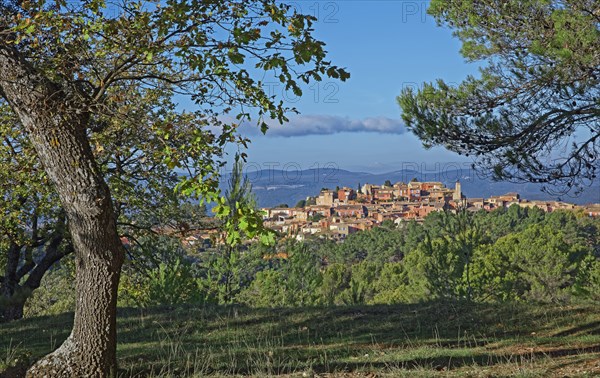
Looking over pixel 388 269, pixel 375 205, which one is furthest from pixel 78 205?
pixel 375 205

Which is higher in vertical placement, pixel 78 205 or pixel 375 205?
pixel 78 205

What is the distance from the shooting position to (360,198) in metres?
133

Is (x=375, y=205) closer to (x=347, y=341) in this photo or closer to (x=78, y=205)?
(x=347, y=341)

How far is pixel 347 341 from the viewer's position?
873 centimetres

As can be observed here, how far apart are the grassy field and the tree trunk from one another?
1.62 feet

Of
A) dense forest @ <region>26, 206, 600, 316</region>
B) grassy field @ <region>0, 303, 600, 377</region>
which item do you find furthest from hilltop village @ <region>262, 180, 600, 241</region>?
grassy field @ <region>0, 303, 600, 377</region>

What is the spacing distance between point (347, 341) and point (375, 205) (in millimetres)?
119138

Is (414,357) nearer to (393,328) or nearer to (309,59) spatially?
(393,328)

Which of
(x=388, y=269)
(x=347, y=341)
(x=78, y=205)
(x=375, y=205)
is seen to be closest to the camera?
(x=78, y=205)

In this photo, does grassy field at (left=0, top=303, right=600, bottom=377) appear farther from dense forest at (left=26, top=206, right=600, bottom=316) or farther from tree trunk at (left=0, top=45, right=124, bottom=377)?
dense forest at (left=26, top=206, right=600, bottom=316)

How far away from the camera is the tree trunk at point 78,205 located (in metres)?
6.19

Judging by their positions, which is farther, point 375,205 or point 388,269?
point 375,205

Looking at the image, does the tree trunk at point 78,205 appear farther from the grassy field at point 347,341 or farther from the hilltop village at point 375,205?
the hilltop village at point 375,205

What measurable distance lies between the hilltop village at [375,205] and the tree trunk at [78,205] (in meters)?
86.8
